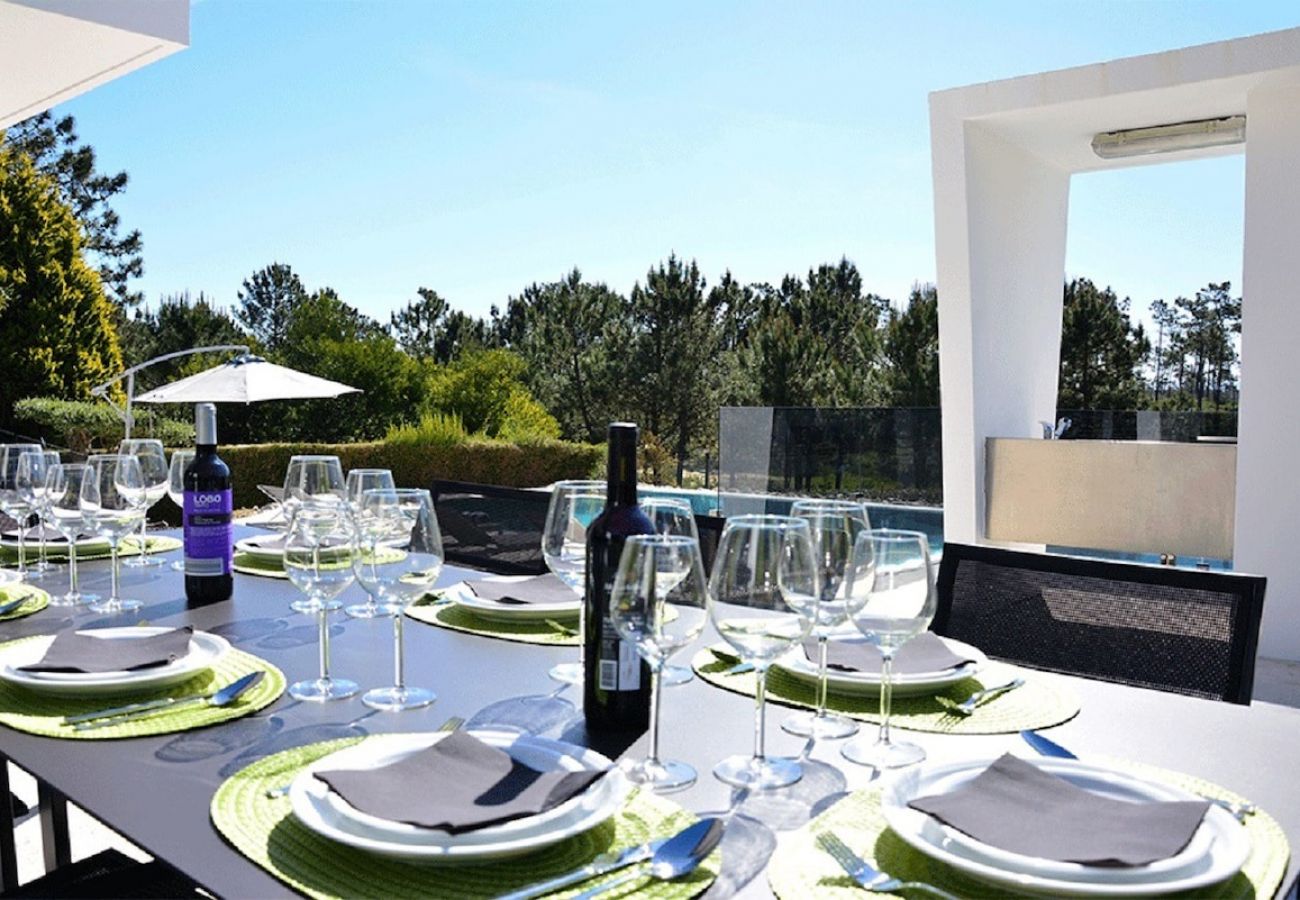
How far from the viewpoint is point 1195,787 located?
106 cm

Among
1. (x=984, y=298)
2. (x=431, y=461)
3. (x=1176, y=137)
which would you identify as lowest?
(x=431, y=461)

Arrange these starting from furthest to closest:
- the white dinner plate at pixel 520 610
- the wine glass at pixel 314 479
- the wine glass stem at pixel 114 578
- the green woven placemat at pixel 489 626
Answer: the wine glass at pixel 314 479 < the wine glass stem at pixel 114 578 < the white dinner plate at pixel 520 610 < the green woven placemat at pixel 489 626

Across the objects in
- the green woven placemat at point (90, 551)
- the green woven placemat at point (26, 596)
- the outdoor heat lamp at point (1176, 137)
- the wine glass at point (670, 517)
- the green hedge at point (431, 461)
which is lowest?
the green hedge at point (431, 461)

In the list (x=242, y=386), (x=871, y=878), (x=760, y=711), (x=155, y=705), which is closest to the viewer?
(x=871, y=878)

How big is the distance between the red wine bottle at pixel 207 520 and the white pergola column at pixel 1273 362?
159 inches

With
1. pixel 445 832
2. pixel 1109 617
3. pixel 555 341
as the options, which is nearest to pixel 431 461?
pixel 555 341

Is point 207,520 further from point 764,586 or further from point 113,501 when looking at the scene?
point 764,586

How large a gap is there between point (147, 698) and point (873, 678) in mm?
910

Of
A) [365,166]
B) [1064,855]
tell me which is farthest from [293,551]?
[365,166]

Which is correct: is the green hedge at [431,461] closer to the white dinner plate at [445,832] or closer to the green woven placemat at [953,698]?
the green woven placemat at [953,698]

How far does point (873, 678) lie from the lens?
1393mm

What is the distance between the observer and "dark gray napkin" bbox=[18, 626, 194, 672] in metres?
1.37

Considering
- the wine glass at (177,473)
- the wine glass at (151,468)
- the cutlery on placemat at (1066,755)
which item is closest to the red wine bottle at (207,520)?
the wine glass at (151,468)

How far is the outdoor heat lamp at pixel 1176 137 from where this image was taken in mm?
4859
